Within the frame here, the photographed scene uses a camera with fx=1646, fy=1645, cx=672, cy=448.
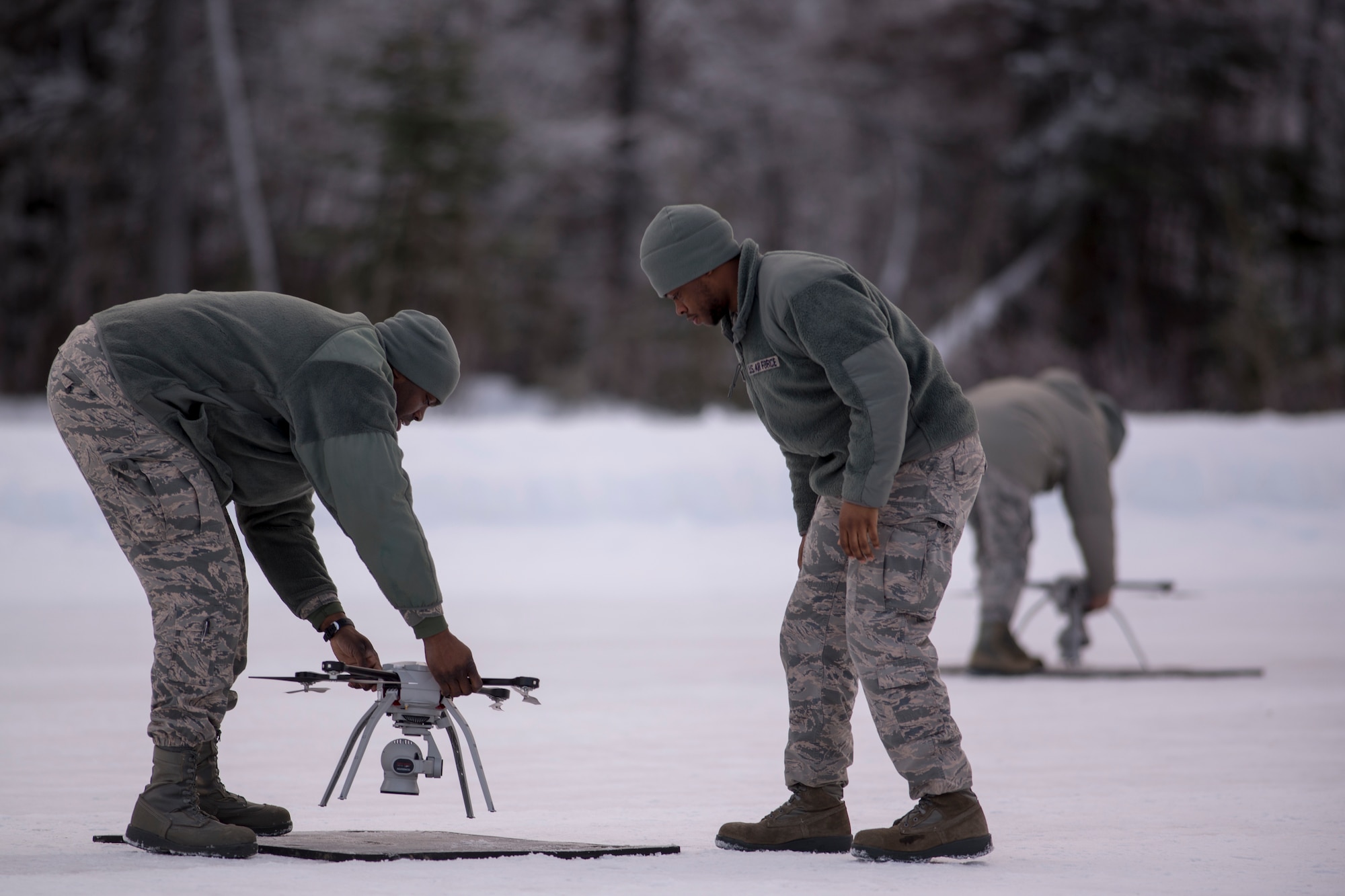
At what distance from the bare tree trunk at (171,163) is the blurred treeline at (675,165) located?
0.05 meters

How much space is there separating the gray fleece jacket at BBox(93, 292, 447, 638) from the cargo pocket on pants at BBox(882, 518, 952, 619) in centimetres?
119

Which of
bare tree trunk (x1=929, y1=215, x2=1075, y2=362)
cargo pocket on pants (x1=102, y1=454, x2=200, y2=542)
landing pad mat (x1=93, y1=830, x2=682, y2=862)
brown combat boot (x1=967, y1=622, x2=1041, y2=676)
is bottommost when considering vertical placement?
landing pad mat (x1=93, y1=830, x2=682, y2=862)

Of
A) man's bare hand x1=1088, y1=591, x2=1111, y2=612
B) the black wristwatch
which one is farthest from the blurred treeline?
the black wristwatch

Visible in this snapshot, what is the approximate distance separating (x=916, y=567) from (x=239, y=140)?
76.5ft

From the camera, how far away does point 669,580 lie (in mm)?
13852

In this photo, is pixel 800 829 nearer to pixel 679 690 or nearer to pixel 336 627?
pixel 336 627

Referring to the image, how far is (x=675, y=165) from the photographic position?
86.4 feet

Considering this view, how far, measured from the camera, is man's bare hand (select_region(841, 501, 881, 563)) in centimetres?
425

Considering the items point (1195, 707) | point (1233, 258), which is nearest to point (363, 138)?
point (1233, 258)

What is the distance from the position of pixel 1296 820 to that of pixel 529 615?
7.01 m

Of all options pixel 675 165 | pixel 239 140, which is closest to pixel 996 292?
pixel 675 165

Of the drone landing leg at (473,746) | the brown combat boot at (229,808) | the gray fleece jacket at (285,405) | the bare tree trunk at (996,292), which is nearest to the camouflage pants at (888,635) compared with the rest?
the drone landing leg at (473,746)

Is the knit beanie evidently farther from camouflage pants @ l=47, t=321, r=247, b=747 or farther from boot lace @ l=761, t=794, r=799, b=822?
camouflage pants @ l=47, t=321, r=247, b=747

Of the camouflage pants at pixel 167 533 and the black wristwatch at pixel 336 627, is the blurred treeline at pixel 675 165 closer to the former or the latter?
the black wristwatch at pixel 336 627
